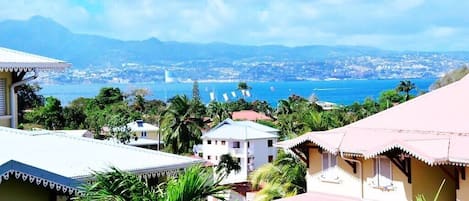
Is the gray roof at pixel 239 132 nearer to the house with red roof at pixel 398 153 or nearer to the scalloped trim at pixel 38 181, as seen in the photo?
the house with red roof at pixel 398 153

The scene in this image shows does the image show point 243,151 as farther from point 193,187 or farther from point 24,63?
point 193,187

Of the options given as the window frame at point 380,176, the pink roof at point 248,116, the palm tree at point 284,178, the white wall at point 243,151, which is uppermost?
the window frame at point 380,176

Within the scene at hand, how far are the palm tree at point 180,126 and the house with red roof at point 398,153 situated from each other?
1520 inches

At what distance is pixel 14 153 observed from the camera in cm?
788

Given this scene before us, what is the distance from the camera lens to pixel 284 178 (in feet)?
69.7

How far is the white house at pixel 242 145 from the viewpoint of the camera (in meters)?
58.9

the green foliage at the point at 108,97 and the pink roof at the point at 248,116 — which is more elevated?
the green foliage at the point at 108,97

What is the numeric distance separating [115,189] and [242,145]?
5259 centimetres

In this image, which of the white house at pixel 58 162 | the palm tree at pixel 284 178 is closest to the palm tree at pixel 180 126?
the palm tree at pixel 284 178

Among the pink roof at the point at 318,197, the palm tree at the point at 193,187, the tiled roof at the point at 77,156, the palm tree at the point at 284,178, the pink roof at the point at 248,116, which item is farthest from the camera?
the pink roof at the point at 248,116

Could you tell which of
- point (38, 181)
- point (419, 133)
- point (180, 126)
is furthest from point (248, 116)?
point (38, 181)

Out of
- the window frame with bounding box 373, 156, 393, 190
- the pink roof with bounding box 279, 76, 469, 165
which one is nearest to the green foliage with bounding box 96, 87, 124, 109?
the pink roof with bounding box 279, 76, 469, 165

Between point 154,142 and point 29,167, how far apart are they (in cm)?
6199

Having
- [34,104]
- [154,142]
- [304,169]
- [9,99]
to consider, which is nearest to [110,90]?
[34,104]
